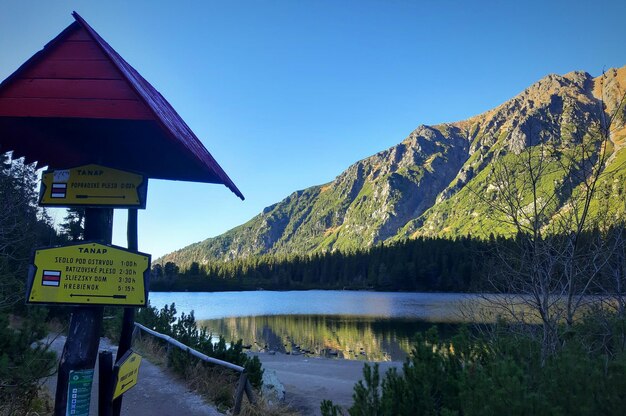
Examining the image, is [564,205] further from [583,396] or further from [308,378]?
[308,378]

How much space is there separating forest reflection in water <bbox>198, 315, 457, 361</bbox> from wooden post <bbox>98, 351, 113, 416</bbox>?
76.4 feet

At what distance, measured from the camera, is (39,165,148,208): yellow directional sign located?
4016 millimetres

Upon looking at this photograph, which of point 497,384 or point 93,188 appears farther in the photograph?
point 93,188

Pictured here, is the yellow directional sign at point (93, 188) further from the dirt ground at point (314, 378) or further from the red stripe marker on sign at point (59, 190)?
the dirt ground at point (314, 378)

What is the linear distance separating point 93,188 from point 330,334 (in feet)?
114

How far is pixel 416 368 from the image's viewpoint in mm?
4262

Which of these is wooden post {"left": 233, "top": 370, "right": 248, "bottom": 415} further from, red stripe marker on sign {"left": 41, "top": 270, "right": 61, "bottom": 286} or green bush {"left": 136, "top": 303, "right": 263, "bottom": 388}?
red stripe marker on sign {"left": 41, "top": 270, "right": 61, "bottom": 286}

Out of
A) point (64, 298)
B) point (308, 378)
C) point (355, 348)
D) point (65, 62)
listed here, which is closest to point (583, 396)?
point (64, 298)

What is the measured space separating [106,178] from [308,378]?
1620 centimetres

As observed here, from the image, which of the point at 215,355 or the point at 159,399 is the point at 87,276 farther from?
the point at 215,355

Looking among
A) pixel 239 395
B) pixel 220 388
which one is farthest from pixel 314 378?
pixel 239 395

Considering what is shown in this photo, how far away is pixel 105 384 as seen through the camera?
12.8ft

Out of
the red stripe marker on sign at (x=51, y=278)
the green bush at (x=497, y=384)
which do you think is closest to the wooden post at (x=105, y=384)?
the red stripe marker on sign at (x=51, y=278)

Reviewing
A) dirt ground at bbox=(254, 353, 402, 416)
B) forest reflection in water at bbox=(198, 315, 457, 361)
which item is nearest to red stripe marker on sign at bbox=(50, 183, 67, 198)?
dirt ground at bbox=(254, 353, 402, 416)
